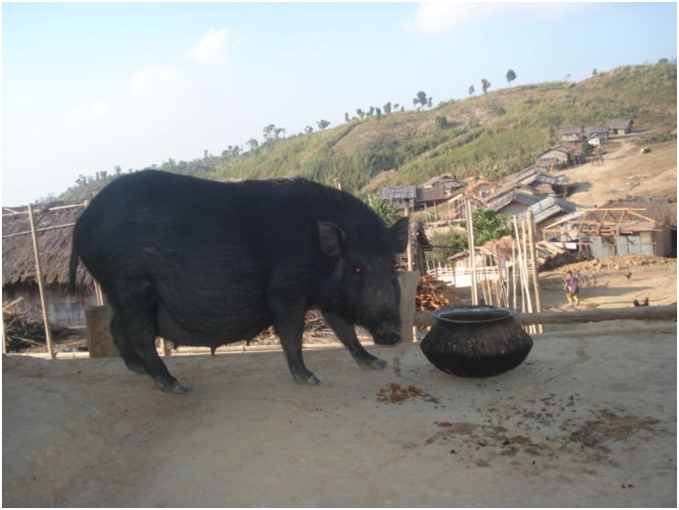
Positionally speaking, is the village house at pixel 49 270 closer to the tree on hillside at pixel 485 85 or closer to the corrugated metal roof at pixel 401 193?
the corrugated metal roof at pixel 401 193

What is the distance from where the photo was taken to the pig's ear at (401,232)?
17.4ft

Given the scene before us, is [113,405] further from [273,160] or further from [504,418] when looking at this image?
[273,160]

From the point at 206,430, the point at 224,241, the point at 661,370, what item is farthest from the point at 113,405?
the point at 661,370

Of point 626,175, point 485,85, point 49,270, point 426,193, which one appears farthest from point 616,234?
point 485,85

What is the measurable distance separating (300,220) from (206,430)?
1.87 metres

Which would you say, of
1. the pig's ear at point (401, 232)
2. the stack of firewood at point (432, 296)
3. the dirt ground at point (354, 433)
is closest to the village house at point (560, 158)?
the stack of firewood at point (432, 296)

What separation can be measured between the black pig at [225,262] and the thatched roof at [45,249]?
1073 cm

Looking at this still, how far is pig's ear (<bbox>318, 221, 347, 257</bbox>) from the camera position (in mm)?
5004

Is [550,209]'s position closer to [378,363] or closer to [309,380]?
[378,363]

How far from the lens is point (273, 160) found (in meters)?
54.6

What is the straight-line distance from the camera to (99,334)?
266 inches

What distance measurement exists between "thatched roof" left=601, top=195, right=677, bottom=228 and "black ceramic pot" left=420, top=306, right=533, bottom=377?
2631cm

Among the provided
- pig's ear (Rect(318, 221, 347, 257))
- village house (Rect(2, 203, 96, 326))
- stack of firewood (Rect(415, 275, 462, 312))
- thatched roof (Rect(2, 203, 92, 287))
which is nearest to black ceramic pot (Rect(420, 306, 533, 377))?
Result: pig's ear (Rect(318, 221, 347, 257))

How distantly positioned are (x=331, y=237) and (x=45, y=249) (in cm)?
1298
